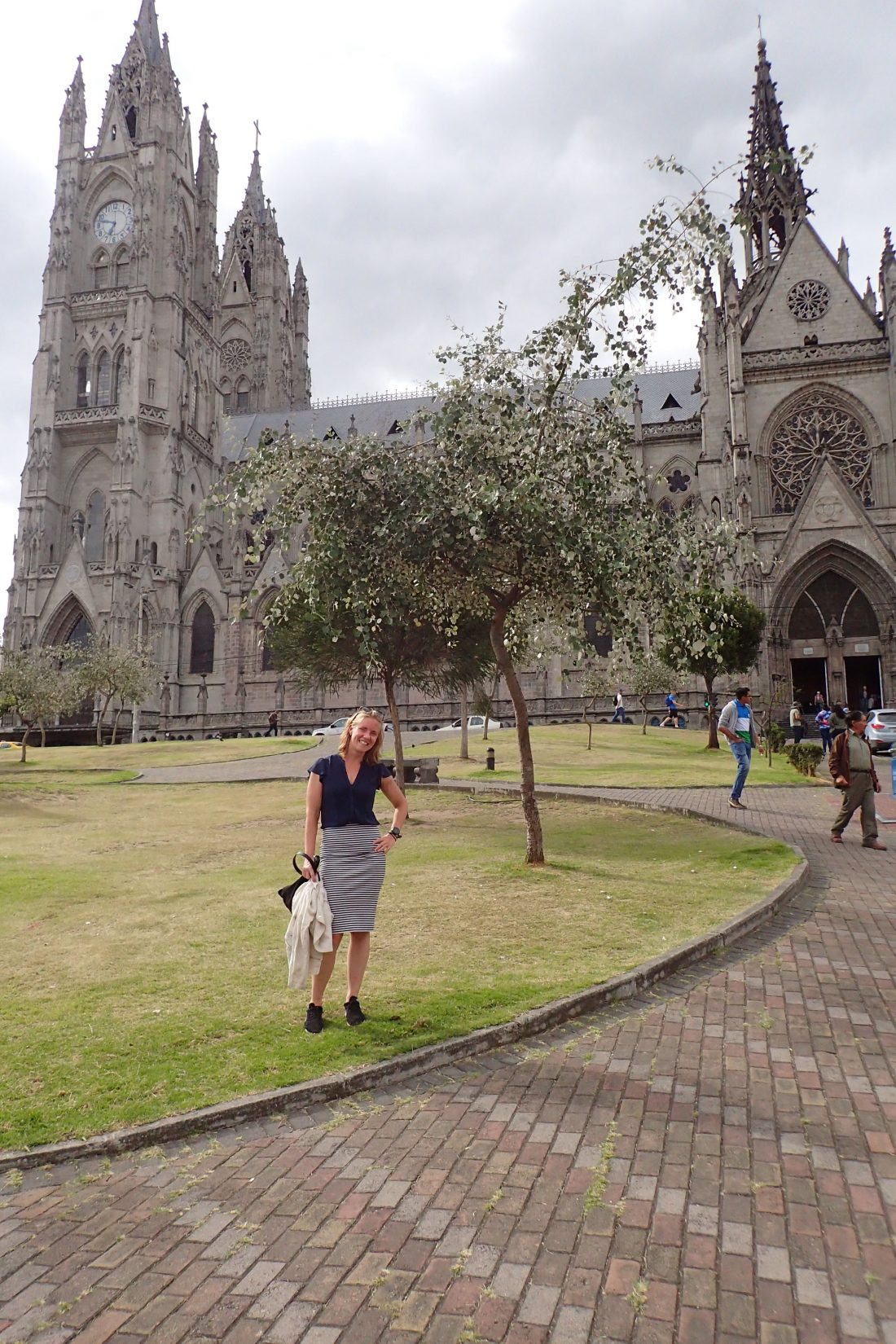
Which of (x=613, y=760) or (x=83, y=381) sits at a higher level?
(x=83, y=381)

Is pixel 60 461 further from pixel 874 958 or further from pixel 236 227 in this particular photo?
pixel 874 958

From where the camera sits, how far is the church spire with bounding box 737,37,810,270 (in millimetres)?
50656

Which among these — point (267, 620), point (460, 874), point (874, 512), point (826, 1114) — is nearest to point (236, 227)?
point (874, 512)

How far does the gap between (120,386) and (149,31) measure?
31195 millimetres

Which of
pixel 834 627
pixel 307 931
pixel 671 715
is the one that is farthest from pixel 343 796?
pixel 834 627

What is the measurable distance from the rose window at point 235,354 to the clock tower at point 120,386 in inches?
541

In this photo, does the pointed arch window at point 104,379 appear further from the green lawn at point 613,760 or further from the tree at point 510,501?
the tree at point 510,501

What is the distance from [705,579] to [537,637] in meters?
3.22

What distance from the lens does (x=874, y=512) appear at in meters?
43.6

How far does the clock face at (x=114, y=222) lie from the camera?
62.3 metres

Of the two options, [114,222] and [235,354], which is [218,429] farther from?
[235,354]

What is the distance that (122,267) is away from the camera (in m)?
62.0

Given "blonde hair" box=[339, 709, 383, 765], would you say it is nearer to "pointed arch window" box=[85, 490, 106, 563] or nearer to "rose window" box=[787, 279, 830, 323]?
"rose window" box=[787, 279, 830, 323]

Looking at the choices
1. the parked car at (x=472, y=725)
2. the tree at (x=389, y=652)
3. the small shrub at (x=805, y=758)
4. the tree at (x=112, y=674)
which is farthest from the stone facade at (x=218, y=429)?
the tree at (x=389, y=652)
